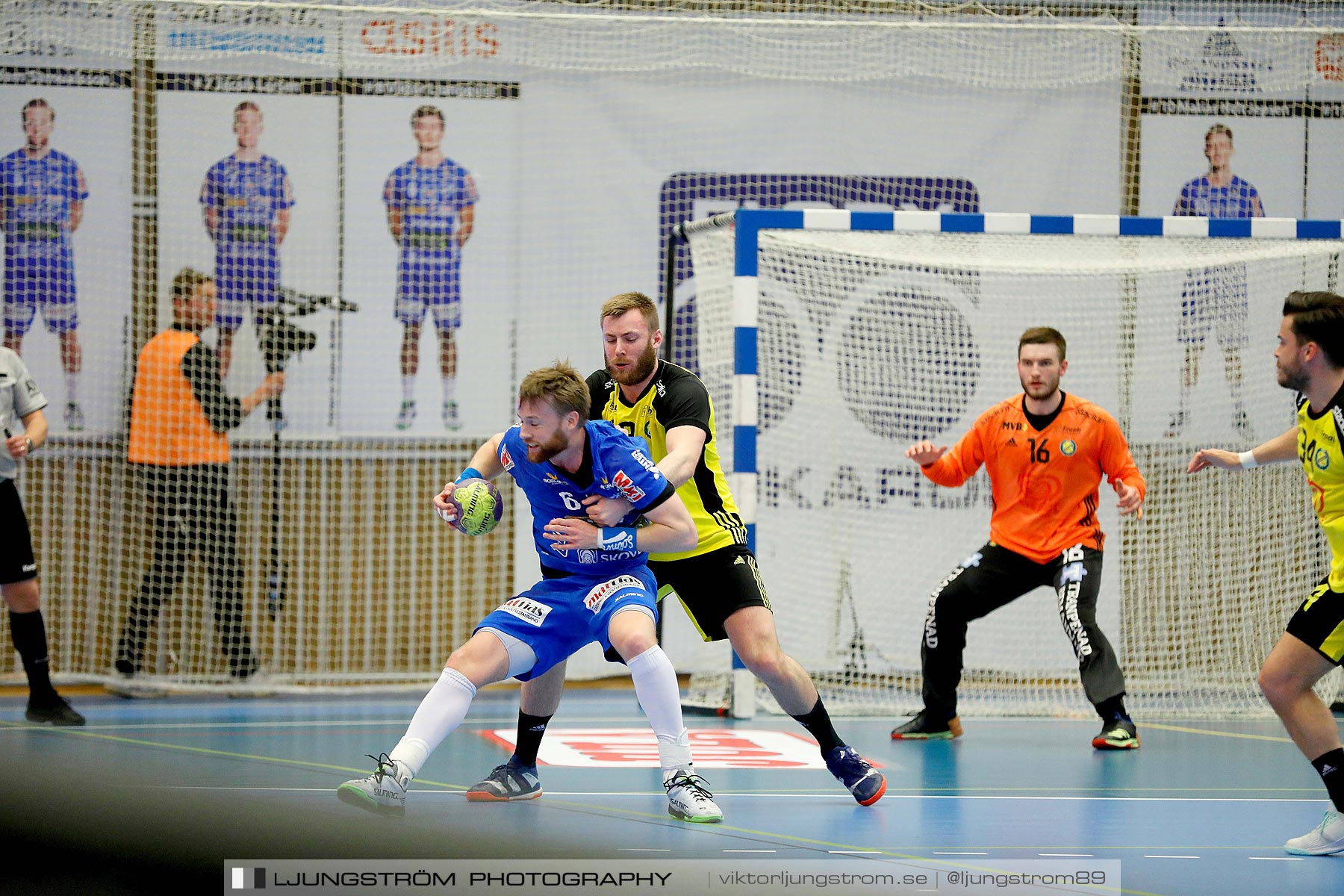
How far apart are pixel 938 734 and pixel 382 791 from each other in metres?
4.08

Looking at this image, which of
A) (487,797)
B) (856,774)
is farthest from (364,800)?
(856,774)

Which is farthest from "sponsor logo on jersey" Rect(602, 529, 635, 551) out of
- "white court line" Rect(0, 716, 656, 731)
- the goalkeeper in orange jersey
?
"white court line" Rect(0, 716, 656, 731)

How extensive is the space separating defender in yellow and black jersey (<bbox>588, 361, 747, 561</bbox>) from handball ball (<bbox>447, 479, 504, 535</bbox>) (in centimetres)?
67

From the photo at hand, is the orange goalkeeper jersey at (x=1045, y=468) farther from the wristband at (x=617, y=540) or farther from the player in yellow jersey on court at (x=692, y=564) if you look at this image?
the wristband at (x=617, y=540)

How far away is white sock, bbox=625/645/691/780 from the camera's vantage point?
4.69 metres

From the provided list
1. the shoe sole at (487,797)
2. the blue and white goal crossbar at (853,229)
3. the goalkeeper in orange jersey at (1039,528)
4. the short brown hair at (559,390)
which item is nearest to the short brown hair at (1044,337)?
the goalkeeper in orange jersey at (1039,528)

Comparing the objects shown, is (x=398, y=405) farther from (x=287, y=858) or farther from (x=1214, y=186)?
(x=287, y=858)

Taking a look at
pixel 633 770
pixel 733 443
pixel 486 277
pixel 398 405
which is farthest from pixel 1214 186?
pixel 633 770

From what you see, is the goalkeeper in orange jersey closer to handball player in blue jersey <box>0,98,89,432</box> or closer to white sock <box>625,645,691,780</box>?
white sock <box>625,645,691,780</box>

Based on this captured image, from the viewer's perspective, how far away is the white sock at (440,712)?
179 inches

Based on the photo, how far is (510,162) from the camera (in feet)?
33.2

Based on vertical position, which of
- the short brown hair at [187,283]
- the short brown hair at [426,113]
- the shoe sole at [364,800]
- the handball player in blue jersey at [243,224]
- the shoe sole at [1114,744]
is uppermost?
the short brown hair at [426,113]

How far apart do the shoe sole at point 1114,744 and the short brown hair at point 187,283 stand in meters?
6.17

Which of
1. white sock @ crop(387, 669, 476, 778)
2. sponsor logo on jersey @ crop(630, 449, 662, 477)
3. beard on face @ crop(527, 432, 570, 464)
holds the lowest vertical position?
white sock @ crop(387, 669, 476, 778)
